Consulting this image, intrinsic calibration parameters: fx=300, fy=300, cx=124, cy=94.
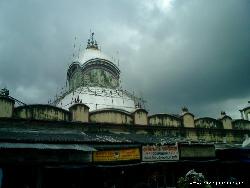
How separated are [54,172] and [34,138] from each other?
7.71 ft

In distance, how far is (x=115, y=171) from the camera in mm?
18422

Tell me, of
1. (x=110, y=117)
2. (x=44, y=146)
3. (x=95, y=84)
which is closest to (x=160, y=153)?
(x=44, y=146)

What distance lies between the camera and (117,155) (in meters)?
17.8

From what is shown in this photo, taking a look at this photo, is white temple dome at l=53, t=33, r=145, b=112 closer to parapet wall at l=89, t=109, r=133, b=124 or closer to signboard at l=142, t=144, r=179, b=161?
parapet wall at l=89, t=109, r=133, b=124

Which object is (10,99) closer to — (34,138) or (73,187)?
(34,138)

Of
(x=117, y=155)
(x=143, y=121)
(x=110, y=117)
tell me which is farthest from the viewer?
(x=143, y=121)

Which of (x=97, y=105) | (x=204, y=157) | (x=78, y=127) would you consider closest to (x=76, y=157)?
(x=78, y=127)

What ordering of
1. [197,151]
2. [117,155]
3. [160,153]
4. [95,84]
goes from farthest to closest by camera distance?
[95,84]
[197,151]
[160,153]
[117,155]

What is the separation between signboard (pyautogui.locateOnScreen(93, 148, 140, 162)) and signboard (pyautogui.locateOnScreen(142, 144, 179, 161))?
48 cm

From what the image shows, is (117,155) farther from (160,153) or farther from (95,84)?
(95,84)

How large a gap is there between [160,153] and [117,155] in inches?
103

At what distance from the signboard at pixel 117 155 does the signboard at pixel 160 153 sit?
1.56ft

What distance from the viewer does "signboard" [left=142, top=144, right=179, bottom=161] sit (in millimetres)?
17891

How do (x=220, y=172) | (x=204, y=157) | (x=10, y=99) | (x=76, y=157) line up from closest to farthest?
(x=76, y=157), (x=204, y=157), (x=220, y=172), (x=10, y=99)
